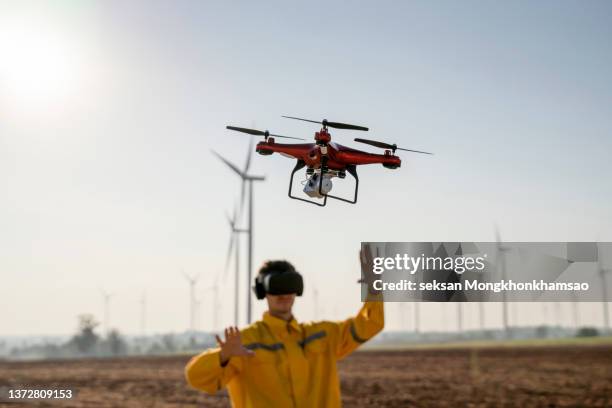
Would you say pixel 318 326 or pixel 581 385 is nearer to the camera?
pixel 318 326

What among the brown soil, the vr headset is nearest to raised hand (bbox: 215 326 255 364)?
the vr headset

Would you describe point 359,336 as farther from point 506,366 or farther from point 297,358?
point 506,366

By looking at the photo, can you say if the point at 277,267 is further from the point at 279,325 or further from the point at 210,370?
the point at 210,370

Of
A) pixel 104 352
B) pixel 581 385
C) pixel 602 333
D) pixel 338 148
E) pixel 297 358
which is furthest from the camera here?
pixel 104 352

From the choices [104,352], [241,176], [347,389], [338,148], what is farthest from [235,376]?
[104,352]

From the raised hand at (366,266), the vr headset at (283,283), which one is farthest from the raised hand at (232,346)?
the raised hand at (366,266)

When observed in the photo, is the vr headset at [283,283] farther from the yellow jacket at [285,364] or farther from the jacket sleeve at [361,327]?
the jacket sleeve at [361,327]
